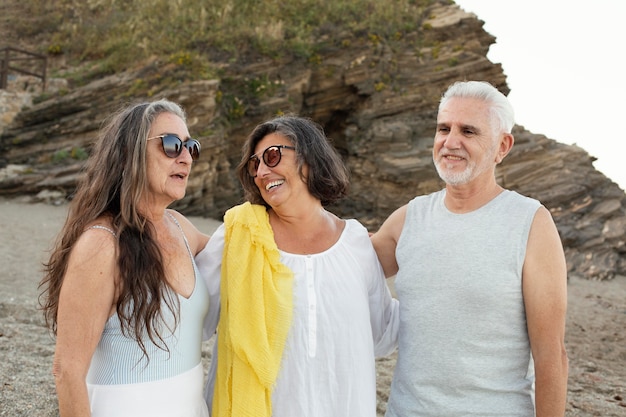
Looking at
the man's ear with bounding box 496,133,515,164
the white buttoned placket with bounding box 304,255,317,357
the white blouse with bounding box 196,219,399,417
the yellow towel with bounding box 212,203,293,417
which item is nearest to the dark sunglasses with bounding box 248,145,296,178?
the yellow towel with bounding box 212,203,293,417

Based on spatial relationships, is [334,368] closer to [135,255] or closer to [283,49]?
[135,255]

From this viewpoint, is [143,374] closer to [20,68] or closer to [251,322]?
[251,322]

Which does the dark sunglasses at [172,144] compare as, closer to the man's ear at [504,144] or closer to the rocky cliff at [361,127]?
the man's ear at [504,144]

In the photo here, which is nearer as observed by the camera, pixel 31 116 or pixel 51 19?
pixel 31 116

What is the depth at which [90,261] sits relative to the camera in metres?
2.50

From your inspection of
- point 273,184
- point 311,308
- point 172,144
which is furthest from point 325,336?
point 172,144

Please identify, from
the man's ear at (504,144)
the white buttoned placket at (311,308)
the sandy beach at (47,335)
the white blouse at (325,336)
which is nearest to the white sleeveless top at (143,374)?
the white blouse at (325,336)

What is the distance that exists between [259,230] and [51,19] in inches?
918

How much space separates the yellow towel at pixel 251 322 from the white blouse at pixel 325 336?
73mm

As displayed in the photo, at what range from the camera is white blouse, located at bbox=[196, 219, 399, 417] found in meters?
2.96

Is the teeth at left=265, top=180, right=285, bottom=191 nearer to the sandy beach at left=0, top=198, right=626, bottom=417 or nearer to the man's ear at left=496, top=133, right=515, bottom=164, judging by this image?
the man's ear at left=496, top=133, right=515, bottom=164

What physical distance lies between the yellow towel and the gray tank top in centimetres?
67

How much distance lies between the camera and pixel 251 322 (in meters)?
2.95

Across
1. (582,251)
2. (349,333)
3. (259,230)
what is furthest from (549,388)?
(582,251)
